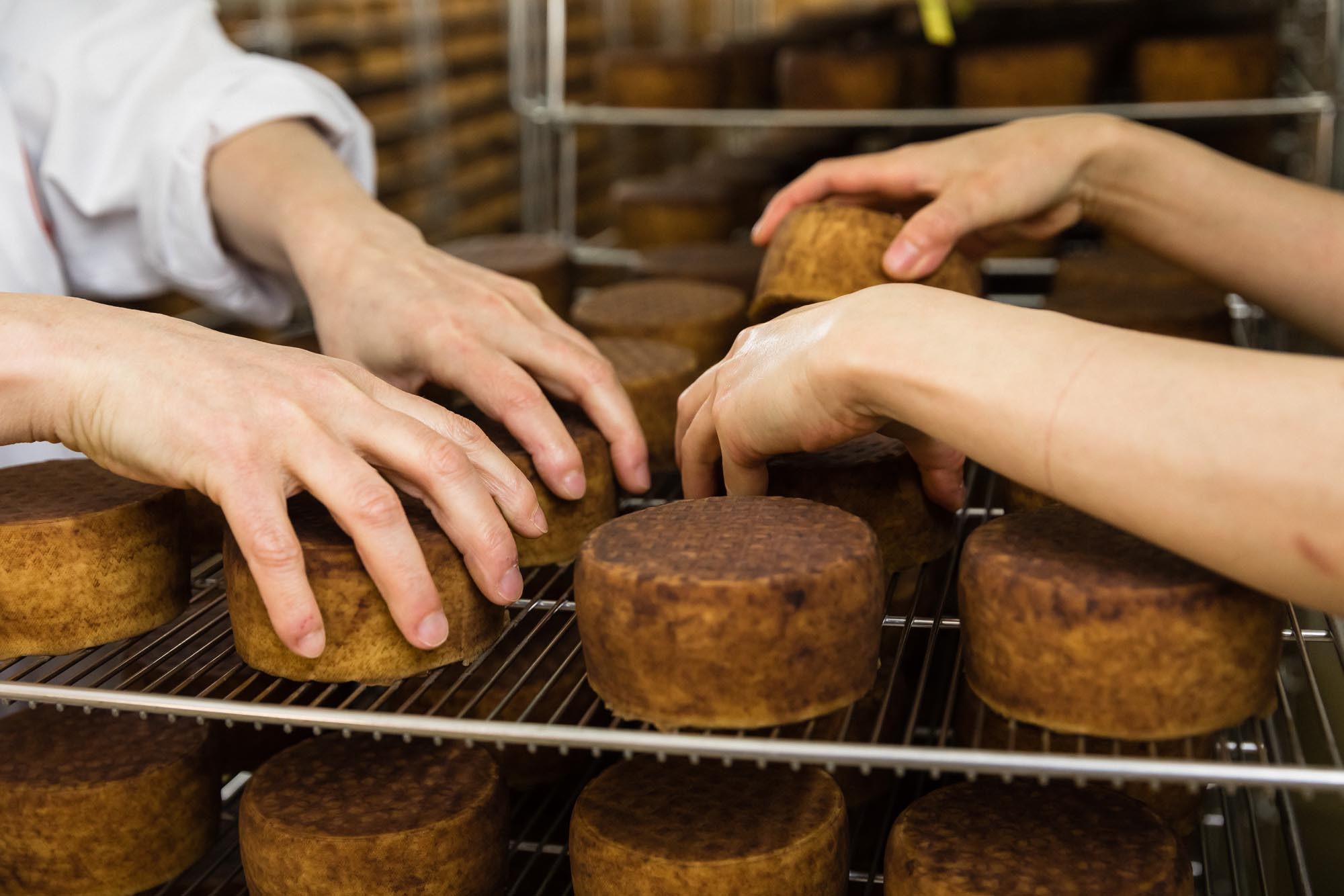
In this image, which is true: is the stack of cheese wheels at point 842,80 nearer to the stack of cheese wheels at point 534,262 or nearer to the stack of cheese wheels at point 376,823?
the stack of cheese wheels at point 534,262

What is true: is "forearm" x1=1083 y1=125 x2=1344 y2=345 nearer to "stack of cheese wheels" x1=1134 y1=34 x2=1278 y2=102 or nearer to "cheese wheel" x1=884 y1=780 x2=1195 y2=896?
"cheese wheel" x1=884 y1=780 x2=1195 y2=896

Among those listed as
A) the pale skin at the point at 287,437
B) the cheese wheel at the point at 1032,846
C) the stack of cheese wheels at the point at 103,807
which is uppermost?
the pale skin at the point at 287,437

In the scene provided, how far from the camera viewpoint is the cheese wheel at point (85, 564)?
3.86 feet

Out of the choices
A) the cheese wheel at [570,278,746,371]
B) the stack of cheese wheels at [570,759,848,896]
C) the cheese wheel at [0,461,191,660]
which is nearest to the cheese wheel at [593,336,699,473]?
the cheese wheel at [570,278,746,371]

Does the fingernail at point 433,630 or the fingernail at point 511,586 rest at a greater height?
the fingernail at point 511,586

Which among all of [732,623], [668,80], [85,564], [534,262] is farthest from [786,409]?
[668,80]

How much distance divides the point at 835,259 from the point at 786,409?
0.44 m

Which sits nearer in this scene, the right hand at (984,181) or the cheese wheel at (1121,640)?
the cheese wheel at (1121,640)

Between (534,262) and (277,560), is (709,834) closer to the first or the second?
(277,560)

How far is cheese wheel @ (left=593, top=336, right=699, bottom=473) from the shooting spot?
5.13ft

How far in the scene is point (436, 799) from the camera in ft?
4.05

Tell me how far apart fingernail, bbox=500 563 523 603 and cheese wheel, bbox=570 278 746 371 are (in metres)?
0.65

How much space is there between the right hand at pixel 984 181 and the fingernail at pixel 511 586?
58 cm

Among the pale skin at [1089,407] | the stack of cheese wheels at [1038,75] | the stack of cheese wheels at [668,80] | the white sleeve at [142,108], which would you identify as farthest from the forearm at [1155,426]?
the stack of cheese wheels at [668,80]
